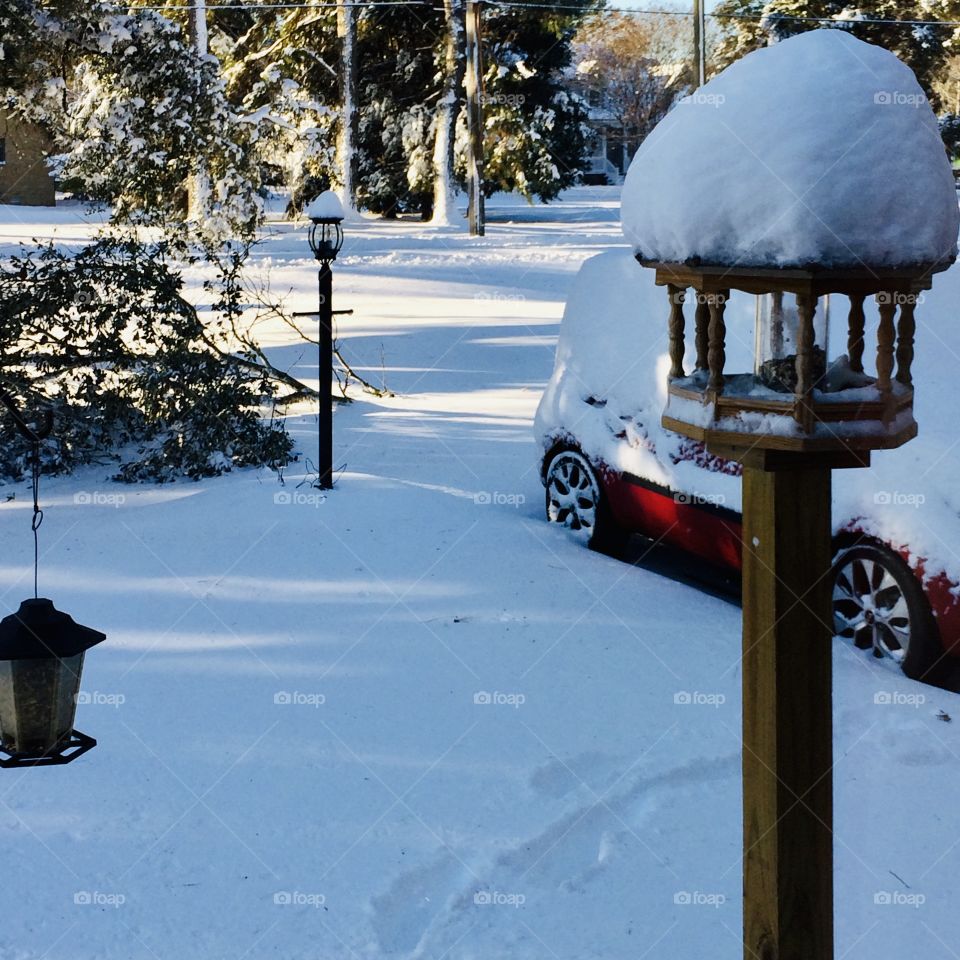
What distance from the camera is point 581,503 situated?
27.1ft

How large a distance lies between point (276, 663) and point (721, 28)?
3567cm

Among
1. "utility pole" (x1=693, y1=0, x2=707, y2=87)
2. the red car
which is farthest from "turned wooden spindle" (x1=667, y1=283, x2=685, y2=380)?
"utility pole" (x1=693, y1=0, x2=707, y2=87)

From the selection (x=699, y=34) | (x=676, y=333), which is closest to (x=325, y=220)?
(x=676, y=333)

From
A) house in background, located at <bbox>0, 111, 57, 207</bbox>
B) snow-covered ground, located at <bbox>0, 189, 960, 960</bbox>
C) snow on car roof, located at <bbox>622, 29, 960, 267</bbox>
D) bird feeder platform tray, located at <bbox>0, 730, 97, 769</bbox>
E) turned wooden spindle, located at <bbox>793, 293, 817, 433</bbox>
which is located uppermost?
house in background, located at <bbox>0, 111, 57, 207</bbox>

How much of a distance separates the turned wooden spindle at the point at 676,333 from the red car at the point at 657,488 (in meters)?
3.54

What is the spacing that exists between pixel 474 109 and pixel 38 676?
96.3 ft

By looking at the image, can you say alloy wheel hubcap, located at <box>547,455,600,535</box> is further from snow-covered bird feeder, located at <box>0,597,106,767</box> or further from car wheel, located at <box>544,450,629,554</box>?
snow-covered bird feeder, located at <box>0,597,106,767</box>

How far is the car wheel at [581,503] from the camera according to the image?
26.6 ft

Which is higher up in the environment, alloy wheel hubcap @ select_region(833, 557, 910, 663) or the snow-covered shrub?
the snow-covered shrub

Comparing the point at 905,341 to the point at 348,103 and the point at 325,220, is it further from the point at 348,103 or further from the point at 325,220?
the point at 348,103

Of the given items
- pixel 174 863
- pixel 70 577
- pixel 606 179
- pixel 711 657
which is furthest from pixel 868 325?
pixel 606 179

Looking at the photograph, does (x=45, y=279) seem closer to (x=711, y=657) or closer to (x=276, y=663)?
(x=276, y=663)

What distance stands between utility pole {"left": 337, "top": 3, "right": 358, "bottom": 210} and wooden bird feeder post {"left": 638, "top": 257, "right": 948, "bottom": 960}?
32184 mm

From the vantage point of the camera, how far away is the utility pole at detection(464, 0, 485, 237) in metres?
31.1
